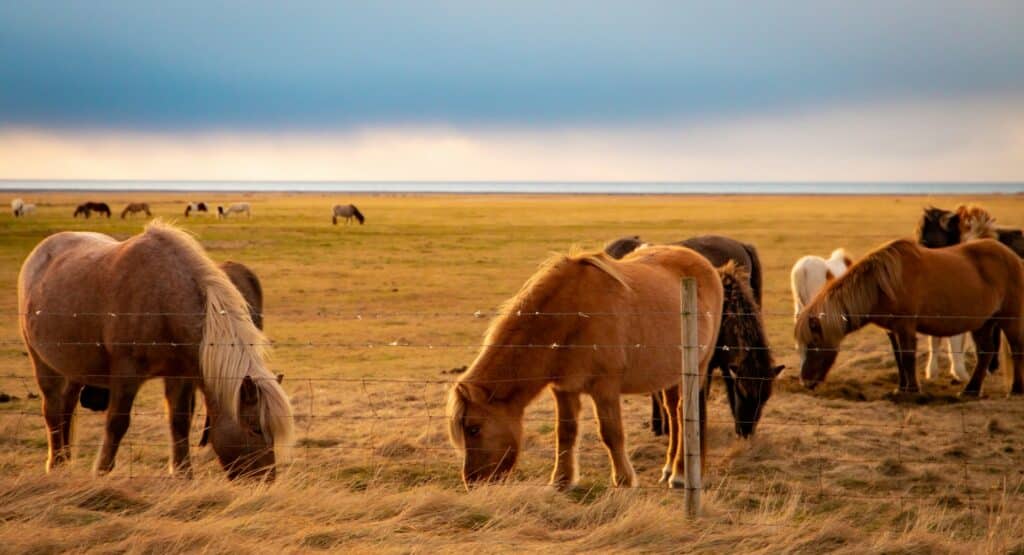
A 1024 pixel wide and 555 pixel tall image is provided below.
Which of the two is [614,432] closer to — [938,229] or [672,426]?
[672,426]

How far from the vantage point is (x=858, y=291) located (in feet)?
35.6

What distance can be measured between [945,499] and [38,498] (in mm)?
5768

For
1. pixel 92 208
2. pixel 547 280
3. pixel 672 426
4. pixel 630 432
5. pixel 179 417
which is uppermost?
pixel 547 280

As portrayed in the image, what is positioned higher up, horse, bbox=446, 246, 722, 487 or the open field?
horse, bbox=446, 246, 722, 487

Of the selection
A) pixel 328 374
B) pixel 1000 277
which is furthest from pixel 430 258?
pixel 1000 277

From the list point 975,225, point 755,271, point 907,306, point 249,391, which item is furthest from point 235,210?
point 249,391

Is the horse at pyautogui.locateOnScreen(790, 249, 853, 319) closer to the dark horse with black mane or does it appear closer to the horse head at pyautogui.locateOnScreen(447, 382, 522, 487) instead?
the dark horse with black mane

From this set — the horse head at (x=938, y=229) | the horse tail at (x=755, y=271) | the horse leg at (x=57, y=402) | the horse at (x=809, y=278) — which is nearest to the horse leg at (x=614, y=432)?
the horse leg at (x=57, y=402)

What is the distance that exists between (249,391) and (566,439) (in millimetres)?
2097

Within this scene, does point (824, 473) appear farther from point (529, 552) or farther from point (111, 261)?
point (111, 261)

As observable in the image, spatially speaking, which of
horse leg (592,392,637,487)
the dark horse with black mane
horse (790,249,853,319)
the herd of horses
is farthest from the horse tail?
horse leg (592,392,637,487)

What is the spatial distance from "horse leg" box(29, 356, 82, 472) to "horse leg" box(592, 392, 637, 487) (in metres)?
4.02

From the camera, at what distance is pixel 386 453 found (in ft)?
26.5

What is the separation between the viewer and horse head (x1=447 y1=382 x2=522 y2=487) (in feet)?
19.8
